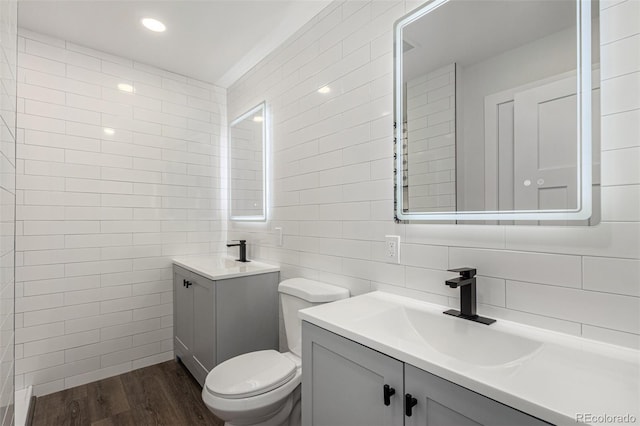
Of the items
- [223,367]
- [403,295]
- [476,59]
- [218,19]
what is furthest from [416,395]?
[218,19]

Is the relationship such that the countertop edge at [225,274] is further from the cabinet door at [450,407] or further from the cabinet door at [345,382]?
the cabinet door at [450,407]

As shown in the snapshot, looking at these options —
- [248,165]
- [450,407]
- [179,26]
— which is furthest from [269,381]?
[179,26]

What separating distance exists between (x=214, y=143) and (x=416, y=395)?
2780 mm

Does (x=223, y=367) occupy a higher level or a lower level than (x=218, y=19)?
lower

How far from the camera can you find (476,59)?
4.19 ft

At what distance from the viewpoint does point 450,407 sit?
81cm

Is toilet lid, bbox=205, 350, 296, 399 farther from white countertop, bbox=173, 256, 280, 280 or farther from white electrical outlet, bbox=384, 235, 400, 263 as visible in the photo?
white electrical outlet, bbox=384, 235, 400, 263

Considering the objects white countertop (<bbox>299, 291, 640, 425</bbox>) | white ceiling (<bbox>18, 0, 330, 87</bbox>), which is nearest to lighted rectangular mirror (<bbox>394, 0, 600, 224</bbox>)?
white countertop (<bbox>299, 291, 640, 425</bbox>)

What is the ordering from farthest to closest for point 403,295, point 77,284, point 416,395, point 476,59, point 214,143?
point 214,143
point 77,284
point 403,295
point 476,59
point 416,395

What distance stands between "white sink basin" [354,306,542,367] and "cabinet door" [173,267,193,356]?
167 cm

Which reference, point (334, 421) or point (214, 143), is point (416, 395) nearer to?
point (334, 421)

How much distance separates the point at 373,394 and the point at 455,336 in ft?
1.16

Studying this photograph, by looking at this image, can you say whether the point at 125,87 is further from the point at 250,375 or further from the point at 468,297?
the point at 468,297

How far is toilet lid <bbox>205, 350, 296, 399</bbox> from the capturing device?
1.46 meters
